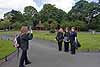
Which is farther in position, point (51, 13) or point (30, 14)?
point (30, 14)

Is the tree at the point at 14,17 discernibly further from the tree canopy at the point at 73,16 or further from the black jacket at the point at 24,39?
the black jacket at the point at 24,39

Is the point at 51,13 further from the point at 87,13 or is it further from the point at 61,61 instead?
the point at 61,61

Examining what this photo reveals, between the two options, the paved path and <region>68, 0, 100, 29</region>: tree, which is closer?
the paved path

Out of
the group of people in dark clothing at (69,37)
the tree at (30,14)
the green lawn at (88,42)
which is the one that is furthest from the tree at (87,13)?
the group of people in dark clothing at (69,37)

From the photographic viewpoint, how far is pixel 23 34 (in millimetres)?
14211

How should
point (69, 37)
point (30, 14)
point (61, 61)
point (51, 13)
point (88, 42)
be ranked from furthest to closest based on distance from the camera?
point (30, 14) < point (51, 13) < point (88, 42) < point (69, 37) < point (61, 61)

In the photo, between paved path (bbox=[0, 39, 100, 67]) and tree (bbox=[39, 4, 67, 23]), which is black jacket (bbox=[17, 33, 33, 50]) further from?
tree (bbox=[39, 4, 67, 23])

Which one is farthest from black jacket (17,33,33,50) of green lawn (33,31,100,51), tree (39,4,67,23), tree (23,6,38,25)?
tree (23,6,38,25)

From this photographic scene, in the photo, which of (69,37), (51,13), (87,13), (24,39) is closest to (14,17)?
(51,13)

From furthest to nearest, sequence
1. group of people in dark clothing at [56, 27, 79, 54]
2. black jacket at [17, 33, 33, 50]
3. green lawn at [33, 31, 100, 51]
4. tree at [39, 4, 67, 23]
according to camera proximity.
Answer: tree at [39, 4, 67, 23]
green lawn at [33, 31, 100, 51]
group of people in dark clothing at [56, 27, 79, 54]
black jacket at [17, 33, 33, 50]

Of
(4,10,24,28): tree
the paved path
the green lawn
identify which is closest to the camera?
the paved path

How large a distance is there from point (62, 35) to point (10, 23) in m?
108

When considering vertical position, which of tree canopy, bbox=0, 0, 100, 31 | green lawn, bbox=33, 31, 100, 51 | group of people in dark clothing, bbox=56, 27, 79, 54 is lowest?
green lawn, bbox=33, 31, 100, 51

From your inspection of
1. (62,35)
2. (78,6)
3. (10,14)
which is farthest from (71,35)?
(10,14)
